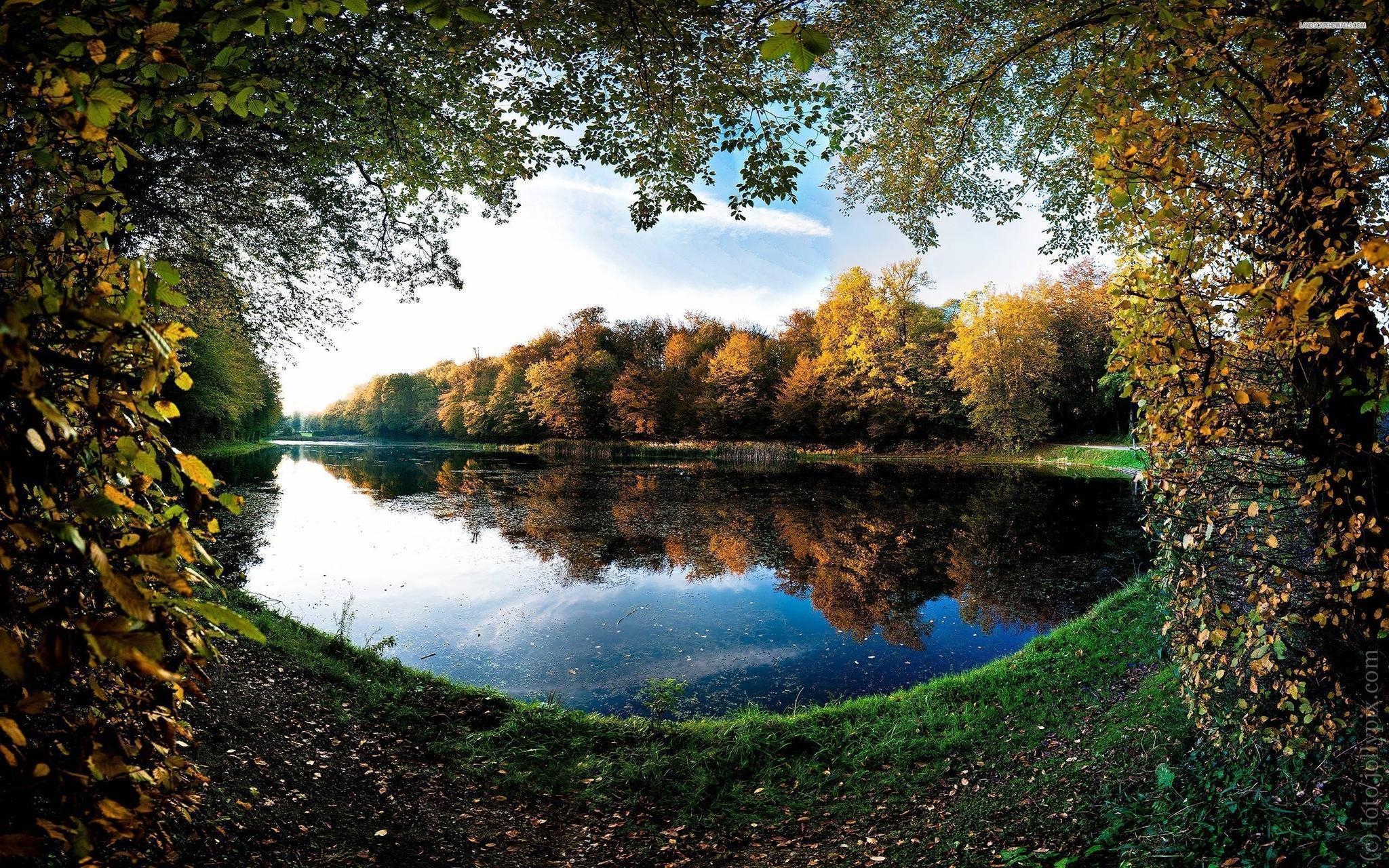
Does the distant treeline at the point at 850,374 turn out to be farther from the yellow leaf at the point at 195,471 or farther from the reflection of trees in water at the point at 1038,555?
the yellow leaf at the point at 195,471

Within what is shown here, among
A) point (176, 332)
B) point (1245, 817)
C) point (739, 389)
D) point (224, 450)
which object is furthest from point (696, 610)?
point (224, 450)

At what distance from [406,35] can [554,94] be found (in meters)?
1.48

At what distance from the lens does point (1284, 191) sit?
3107mm

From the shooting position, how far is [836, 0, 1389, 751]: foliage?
2883 millimetres

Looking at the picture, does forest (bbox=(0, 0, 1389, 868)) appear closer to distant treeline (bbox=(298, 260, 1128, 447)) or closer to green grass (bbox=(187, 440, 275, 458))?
distant treeline (bbox=(298, 260, 1128, 447))

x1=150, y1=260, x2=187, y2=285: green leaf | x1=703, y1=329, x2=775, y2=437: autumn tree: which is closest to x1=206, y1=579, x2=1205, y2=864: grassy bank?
x1=150, y1=260, x2=187, y2=285: green leaf

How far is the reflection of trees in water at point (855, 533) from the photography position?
11102mm

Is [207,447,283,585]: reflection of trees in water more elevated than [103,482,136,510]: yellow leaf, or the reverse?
[103,482,136,510]: yellow leaf

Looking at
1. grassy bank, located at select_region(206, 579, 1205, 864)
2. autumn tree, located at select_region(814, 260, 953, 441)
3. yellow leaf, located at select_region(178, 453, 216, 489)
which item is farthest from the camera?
autumn tree, located at select_region(814, 260, 953, 441)

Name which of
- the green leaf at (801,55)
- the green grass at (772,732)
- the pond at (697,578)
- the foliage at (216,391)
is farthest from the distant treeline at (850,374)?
the green leaf at (801,55)

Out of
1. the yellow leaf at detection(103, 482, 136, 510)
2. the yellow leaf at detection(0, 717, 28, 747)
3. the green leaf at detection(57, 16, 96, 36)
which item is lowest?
the yellow leaf at detection(0, 717, 28, 747)

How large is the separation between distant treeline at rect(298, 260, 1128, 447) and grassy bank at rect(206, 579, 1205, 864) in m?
29.3

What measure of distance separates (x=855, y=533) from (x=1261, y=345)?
544 inches
